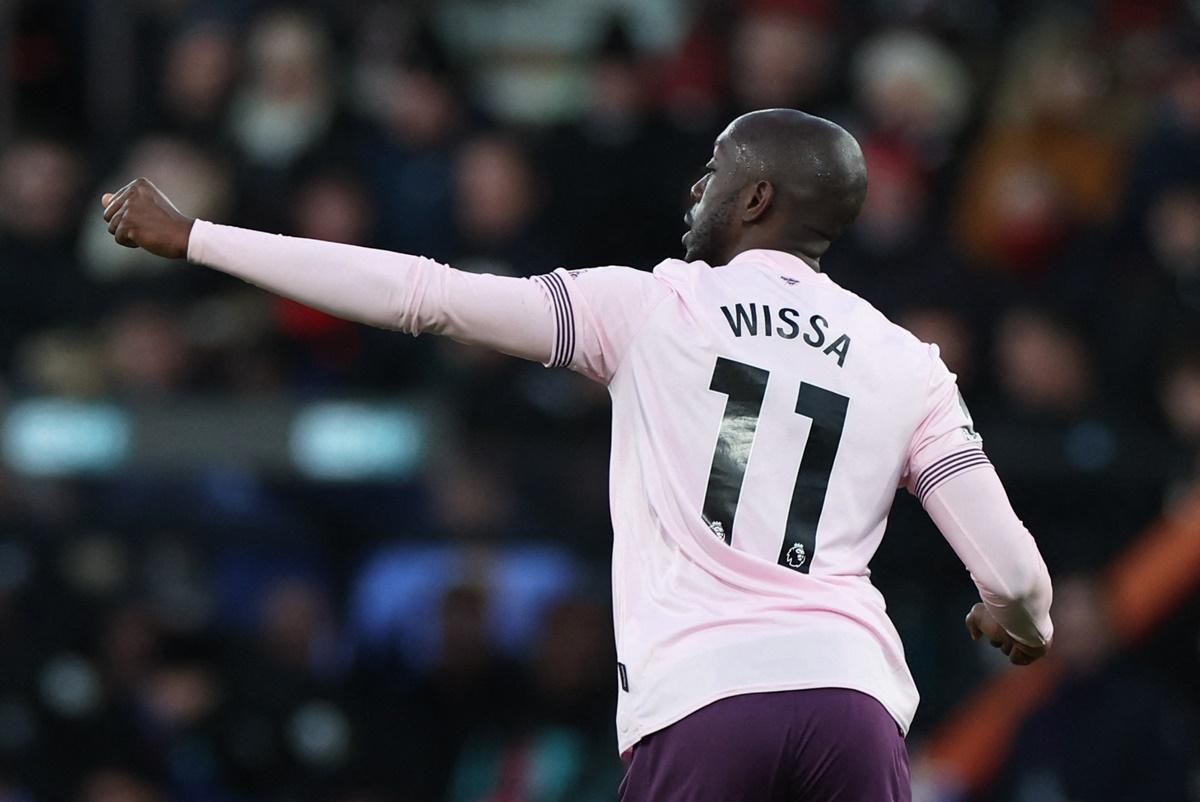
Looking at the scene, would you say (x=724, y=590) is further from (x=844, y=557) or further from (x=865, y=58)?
(x=865, y=58)

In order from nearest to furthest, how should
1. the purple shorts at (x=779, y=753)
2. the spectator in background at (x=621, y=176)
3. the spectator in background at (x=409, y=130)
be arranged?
1. the purple shorts at (x=779, y=753)
2. the spectator in background at (x=621, y=176)
3. the spectator in background at (x=409, y=130)

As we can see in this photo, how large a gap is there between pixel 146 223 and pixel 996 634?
178cm

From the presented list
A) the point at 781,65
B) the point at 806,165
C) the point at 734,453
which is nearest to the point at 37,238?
the point at 781,65

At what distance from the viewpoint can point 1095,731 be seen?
752 centimetres

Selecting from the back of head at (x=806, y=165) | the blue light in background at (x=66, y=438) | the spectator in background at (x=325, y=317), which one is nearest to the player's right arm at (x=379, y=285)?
the back of head at (x=806, y=165)

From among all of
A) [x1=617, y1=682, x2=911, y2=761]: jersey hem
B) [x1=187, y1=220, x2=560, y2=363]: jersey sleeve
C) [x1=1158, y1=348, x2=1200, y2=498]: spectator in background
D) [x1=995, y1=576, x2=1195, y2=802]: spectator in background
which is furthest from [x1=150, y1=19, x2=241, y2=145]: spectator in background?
[x1=617, y1=682, x2=911, y2=761]: jersey hem

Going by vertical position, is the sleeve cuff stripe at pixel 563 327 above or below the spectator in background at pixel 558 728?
above

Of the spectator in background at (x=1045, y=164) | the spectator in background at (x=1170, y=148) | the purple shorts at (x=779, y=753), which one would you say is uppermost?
the purple shorts at (x=779, y=753)

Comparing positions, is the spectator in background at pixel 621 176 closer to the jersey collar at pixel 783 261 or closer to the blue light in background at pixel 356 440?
the blue light in background at pixel 356 440

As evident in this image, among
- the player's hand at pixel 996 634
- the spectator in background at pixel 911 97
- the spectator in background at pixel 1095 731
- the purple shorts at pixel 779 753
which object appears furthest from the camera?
the spectator in background at pixel 911 97

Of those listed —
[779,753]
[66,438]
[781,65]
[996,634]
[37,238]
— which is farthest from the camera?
[37,238]

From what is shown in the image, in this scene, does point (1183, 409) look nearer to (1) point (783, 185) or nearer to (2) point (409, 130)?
(2) point (409, 130)

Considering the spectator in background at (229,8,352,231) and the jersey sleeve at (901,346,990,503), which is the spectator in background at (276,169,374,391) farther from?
the jersey sleeve at (901,346,990,503)

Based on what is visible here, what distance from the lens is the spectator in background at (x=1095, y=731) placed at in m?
7.49
